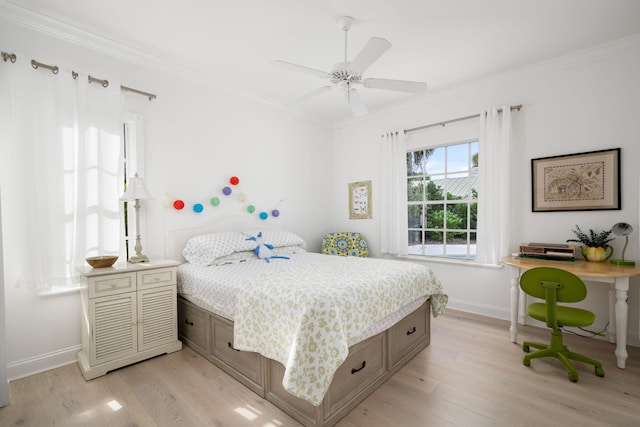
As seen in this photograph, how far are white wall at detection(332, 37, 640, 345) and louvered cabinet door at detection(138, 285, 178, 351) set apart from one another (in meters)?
3.14

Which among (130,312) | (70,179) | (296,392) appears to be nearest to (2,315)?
(130,312)

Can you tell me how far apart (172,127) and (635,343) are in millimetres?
4901

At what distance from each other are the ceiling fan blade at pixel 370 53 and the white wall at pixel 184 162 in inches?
76.2

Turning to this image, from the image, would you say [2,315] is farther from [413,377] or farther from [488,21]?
[488,21]

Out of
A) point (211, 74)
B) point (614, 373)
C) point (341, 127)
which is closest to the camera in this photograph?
point (614, 373)

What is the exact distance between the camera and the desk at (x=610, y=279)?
7.40 ft

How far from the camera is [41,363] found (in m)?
2.28

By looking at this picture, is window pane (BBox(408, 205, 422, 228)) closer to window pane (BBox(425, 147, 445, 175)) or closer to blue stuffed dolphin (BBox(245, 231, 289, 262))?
window pane (BBox(425, 147, 445, 175))

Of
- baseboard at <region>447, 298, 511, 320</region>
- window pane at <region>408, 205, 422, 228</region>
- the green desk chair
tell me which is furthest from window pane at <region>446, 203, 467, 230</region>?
the green desk chair

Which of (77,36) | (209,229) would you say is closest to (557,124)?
(209,229)

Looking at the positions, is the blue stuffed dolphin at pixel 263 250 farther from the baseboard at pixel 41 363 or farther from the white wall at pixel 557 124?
the white wall at pixel 557 124

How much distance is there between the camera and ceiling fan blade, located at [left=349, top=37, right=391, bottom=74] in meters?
1.88

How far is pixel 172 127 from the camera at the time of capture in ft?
10.0

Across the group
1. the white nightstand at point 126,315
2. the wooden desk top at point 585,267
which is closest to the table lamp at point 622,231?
the wooden desk top at point 585,267
